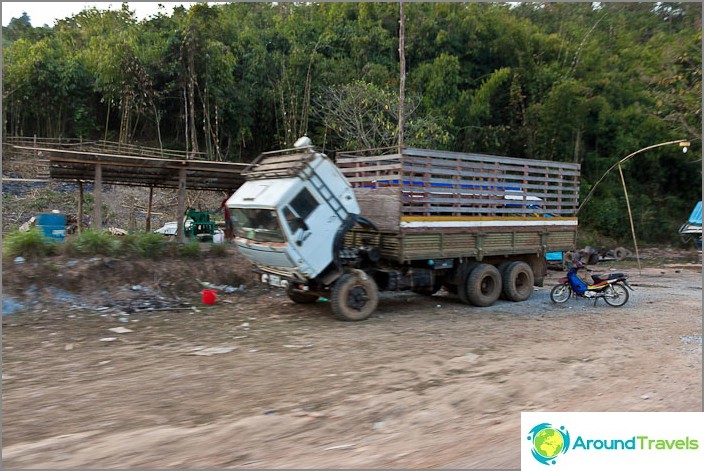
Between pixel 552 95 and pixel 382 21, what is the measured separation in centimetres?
1026

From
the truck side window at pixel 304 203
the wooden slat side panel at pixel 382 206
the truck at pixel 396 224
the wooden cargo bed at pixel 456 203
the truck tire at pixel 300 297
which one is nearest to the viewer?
the truck side window at pixel 304 203

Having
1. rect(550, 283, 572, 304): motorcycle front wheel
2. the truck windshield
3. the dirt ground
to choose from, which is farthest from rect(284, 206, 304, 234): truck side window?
rect(550, 283, 572, 304): motorcycle front wheel

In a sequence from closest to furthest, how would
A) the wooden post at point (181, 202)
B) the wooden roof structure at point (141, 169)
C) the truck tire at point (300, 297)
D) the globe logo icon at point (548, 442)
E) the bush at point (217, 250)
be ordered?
the globe logo icon at point (548, 442), the truck tire at point (300, 297), the wooden roof structure at point (141, 169), the bush at point (217, 250), the wooden post at point (181, 202)

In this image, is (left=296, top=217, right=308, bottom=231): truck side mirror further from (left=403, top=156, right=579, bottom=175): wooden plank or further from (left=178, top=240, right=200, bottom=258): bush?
(left=178, top=240, right=200, bottom=258): bush

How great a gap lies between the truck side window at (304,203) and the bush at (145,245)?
187 inches

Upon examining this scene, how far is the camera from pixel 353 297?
891cm

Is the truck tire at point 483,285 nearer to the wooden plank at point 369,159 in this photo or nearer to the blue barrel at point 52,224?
the wooden plank at point 369,159

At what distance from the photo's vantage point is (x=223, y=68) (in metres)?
22.8

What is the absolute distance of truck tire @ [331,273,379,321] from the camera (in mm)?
8688

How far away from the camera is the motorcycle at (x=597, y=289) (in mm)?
10555

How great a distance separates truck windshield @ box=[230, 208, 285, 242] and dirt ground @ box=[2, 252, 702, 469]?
4.94ft

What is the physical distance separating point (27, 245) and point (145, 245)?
7.28ft

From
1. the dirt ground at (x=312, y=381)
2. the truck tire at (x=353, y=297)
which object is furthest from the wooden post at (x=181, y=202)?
the truck tire at (x=353, y=297)

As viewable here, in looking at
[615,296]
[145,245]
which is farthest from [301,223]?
[615,296]
